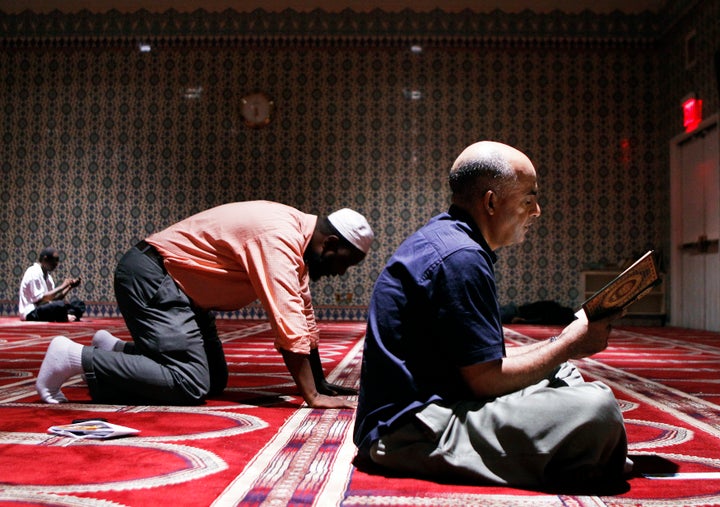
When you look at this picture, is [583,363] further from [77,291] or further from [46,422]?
[77,291]

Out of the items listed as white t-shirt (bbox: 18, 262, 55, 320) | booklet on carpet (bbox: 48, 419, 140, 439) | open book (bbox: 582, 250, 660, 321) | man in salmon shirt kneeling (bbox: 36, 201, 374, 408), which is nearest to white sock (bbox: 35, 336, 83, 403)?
man in salmon shirt kneeling (bbox: 36, 201, 374, 408)

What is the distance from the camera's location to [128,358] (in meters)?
2.70

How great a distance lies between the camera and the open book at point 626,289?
1509 mm

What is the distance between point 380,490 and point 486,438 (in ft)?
0.81

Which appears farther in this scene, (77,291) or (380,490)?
(77,291)

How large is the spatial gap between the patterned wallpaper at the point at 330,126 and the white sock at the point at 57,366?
747cm

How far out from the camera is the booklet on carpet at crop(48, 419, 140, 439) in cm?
205

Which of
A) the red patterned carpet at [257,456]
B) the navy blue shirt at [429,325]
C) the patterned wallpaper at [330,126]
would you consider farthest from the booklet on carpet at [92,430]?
the patterned wallpaper at [330,126]

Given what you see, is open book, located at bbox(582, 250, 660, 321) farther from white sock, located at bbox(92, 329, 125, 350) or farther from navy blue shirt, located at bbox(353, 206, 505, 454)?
white sock, located at bbox(92, 329, 125, 350)

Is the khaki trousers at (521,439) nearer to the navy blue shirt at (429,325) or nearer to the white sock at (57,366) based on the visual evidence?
the navy blue shirt at (429,325)

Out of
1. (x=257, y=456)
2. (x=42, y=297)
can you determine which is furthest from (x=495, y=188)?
(x=42, y=297)

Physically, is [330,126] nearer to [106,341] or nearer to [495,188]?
[106,341]

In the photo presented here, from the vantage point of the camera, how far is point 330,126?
10.4m

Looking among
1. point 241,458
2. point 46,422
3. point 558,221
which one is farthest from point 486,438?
point 558,221
